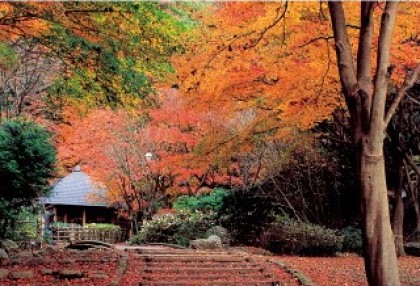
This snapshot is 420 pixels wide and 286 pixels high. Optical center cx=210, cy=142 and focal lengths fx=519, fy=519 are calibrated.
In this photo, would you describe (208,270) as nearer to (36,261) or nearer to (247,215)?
(36,261)

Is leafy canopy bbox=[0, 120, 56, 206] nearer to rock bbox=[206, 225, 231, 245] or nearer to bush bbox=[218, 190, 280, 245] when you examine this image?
rock bbox=[206, 225, 231, 245]

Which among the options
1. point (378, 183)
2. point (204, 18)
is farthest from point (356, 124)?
point (204, 18)

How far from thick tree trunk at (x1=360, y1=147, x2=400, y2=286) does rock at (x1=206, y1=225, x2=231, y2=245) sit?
39.7ft

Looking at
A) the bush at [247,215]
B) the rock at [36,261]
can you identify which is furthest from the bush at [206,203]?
the rock at [36,261]

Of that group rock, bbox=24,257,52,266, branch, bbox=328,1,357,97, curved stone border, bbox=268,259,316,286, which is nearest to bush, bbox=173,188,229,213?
curved stone border, bbox=268,259,316,286

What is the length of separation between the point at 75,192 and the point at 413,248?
20.8 metres

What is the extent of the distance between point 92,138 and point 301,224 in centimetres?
1065

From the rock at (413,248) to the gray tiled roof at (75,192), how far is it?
18.7 meters

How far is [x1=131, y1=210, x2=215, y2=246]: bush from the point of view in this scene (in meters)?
19.2

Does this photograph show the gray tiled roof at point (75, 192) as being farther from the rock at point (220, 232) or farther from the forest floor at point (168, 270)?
the forest floor at point (168, 270)

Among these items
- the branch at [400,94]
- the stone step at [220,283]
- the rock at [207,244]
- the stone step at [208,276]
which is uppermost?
the branch at [400,94]

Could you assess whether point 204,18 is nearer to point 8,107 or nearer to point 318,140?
point 318,140

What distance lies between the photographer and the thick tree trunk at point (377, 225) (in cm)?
570

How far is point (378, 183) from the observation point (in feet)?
18.9
